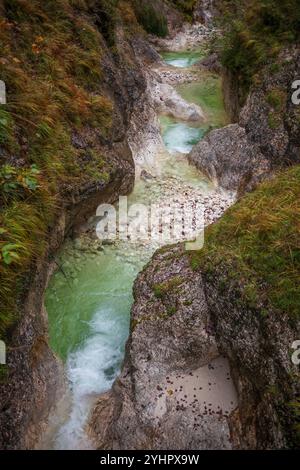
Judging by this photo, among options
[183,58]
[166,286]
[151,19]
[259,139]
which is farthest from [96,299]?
[151,19]

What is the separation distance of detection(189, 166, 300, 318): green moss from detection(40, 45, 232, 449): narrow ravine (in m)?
2.21

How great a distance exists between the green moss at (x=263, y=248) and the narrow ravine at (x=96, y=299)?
2211 millimetres

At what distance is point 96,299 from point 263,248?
3600 millimetres

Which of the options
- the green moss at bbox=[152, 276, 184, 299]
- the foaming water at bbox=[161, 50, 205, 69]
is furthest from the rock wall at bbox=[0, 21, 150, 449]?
the foaming water at bbox=[161, 50, 205, 69]

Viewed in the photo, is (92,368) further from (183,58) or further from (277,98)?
(183,58)

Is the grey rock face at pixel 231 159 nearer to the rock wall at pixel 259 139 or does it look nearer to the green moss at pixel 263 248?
the rock wall at pixel 259 139

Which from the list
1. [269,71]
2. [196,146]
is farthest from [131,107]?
[269,71]

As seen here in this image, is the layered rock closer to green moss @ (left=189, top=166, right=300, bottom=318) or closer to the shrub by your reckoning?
green moss @ (left=189, top=166, right=300, bottom=318)

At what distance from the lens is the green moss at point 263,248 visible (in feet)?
16.2

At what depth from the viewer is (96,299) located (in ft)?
25.0

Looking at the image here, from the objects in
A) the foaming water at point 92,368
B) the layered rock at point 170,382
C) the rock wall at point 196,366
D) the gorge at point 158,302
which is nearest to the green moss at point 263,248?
the gorge at point 158,302

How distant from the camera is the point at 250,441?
4.61m

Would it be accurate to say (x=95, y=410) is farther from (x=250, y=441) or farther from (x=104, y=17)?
(x=104, y=17)

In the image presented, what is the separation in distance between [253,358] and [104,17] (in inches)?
400
